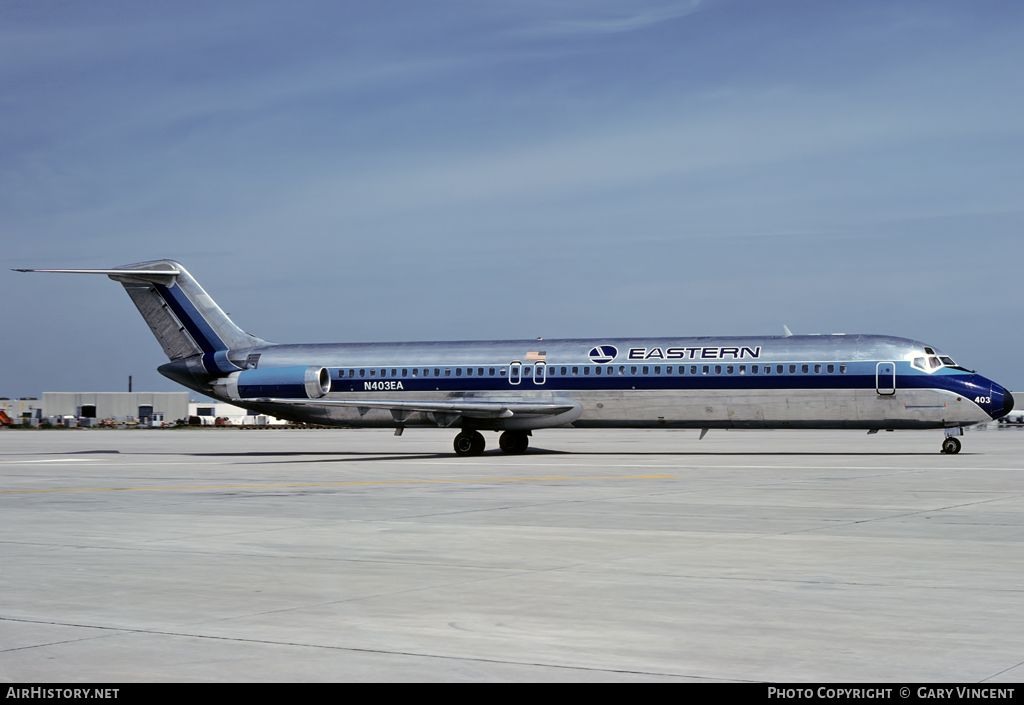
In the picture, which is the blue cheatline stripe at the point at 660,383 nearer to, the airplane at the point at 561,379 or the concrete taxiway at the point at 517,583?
the airplane at the point at 561,379

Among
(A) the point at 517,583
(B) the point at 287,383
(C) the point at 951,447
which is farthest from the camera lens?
(B) the point at 287,383

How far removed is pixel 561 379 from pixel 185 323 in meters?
15.0

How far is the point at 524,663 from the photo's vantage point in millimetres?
7020

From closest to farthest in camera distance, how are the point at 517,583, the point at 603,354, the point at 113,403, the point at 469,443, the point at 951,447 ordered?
the point at 517,583
the point at 951,447
the point at 603,354
the point at 469,443
the point at 113,403

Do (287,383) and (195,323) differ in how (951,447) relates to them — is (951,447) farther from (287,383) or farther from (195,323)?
(195,323)

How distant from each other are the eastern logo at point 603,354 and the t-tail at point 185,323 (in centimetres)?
1331

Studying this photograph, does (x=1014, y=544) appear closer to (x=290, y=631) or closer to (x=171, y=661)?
(x=290, y=631)

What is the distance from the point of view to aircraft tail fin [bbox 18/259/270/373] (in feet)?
141

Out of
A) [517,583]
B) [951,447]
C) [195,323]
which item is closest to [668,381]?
[951,447]

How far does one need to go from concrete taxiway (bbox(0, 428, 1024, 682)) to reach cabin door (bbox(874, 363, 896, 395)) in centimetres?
1262

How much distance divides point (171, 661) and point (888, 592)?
587 centimetres

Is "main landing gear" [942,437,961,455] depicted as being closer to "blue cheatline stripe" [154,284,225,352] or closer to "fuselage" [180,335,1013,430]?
"fuselage" [180,335,1013,430]

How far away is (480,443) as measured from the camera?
38875 millimetres
